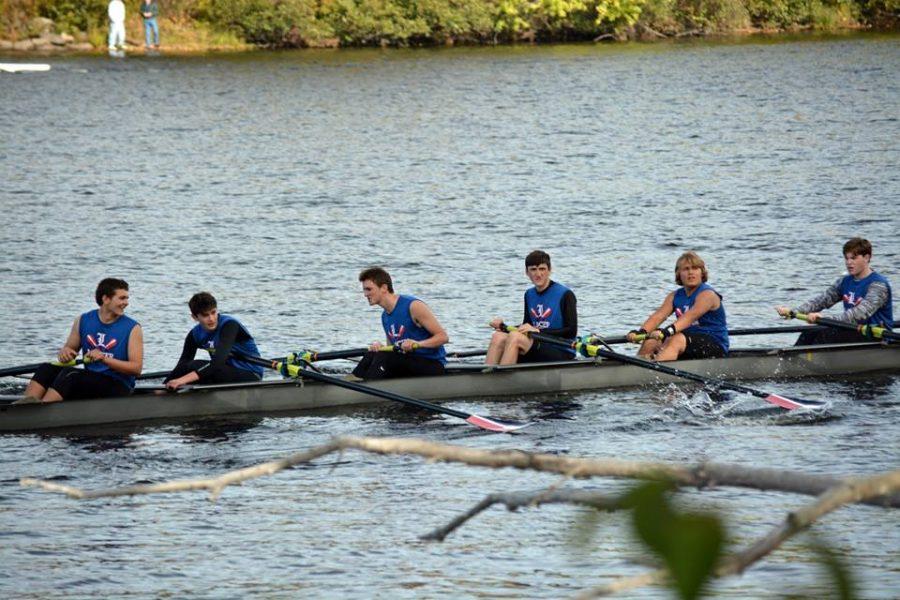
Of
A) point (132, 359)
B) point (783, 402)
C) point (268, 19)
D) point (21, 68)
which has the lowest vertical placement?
point (783, 402)

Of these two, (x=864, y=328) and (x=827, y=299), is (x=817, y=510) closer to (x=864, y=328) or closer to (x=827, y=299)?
(x=864, y=328)

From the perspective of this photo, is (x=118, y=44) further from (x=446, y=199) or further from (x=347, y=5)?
(x=446, y=199)

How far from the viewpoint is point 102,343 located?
13195 millimetres

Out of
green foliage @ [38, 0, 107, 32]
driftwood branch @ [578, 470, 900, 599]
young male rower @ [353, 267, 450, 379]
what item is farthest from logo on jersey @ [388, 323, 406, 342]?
green foliage @ [38, 0, 107, 32]

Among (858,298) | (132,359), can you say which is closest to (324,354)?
(132,359)

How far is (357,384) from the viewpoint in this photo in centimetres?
1359

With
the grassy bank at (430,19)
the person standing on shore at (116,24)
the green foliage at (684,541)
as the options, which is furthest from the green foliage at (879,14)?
the green foliage at (684,541)

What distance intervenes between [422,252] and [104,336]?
1295cm

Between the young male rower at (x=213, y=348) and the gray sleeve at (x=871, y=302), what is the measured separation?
6023mm

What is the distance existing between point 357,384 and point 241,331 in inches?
47.9

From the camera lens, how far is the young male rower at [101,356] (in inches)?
513

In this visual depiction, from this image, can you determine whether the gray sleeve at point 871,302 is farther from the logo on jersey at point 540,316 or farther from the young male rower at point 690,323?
the logo on jersey at point 540,316

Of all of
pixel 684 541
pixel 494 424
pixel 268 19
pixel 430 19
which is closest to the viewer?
pixel 684 541

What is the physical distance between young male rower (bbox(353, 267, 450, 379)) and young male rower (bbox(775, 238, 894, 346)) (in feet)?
11.3
